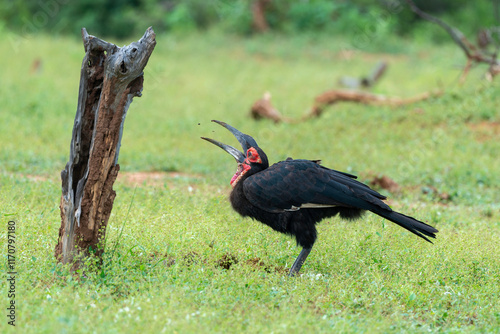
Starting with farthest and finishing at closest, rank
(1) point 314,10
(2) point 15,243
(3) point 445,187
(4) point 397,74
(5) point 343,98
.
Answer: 1. (1) point 314,10
2. (4) point 397,74
3. (5) point 343,98
4. (3) point 445,187
5. (2) point 15,243

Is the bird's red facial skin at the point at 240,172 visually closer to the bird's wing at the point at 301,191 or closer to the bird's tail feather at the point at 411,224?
the bird's wing at the point at 301,191

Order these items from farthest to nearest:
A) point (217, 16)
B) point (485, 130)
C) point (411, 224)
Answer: point (217, 16) < point (485, 130) < point (411, 224)

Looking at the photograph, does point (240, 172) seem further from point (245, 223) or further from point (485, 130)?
point (485, 130)

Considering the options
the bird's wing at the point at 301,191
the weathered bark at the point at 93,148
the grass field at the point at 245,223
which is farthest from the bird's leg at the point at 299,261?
the weathered bark at the point at 93,148

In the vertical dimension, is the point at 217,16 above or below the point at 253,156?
below

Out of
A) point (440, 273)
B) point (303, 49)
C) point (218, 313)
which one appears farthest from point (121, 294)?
point (303, 49)

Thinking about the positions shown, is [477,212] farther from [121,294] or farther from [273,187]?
[121,294]

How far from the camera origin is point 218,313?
3.80 m

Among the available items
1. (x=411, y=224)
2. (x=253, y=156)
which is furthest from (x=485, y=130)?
(x=253, y=156)

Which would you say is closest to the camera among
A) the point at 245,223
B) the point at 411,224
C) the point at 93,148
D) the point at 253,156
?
the point at 93,148

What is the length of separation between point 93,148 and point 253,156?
4.81ft

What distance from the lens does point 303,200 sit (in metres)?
4.87

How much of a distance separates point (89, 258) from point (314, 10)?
2010cm

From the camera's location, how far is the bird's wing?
4.86m
